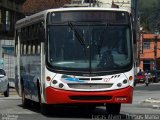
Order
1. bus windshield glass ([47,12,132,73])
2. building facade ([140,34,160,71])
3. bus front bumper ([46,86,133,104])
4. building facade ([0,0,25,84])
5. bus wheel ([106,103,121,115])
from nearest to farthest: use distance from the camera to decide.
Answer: bus front bumper ([46,86,133,104])
bus windshield glass ([47,12,132,73])
bus wheel ([106,103,121,115])
building facade ([0,0,25,84])
building facade ([140,34,160,71])

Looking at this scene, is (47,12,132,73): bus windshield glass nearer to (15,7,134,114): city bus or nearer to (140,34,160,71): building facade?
(15,7,134,114): city bus

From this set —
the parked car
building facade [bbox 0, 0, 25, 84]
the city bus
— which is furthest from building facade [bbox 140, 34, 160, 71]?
the city bus

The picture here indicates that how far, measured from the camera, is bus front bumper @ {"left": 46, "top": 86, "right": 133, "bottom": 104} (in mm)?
16969

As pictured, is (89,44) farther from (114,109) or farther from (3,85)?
(3,85)

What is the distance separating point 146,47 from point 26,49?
9240cm

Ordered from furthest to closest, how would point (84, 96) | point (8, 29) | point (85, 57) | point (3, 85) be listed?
point (8, 29)
point (3, 85)
point (85, 57)
point (84, 96)

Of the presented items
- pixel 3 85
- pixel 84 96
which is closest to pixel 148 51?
pixel 3 85

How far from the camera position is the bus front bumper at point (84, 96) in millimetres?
16969

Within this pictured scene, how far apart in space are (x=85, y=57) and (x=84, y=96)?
3.73 feet

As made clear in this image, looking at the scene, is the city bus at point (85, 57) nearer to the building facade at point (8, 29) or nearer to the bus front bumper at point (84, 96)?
the bus front bumper at point (84, 96)

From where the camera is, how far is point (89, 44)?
1736 cm

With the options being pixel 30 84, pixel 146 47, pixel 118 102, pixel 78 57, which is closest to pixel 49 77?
pixel 78 57

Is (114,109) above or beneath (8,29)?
beneath

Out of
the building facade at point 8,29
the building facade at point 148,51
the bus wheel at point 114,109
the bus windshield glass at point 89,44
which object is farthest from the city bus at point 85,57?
the building facade at point 148,51
